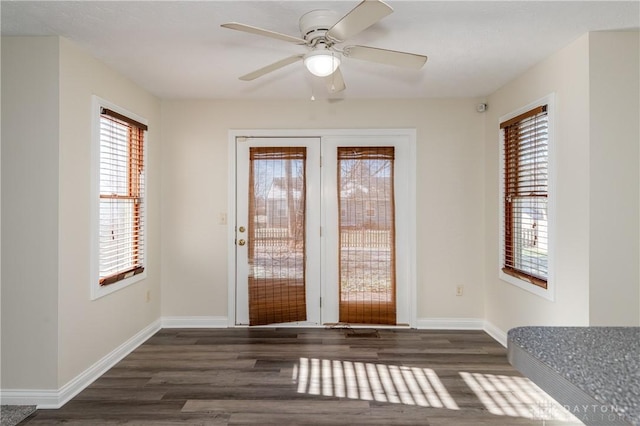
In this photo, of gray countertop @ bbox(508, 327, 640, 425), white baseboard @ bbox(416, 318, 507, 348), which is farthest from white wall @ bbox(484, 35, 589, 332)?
gray countertop @ bbox(508, 327, 640, 425)

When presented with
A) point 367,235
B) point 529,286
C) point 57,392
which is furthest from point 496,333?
point 57,392

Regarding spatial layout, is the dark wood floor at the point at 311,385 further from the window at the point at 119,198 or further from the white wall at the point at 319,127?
the window at the point at 119,198

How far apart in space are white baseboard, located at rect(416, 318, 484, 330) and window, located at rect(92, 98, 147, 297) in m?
2.94

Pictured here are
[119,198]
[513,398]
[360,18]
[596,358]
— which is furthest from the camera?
[119,198]

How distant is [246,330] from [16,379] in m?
1.96

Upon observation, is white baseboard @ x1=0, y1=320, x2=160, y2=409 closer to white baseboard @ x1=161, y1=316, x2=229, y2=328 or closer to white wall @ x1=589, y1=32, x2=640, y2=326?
white baseboard @ x1=161, y1=316, x2=229, y2=328

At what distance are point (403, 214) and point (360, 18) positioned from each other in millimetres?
2648

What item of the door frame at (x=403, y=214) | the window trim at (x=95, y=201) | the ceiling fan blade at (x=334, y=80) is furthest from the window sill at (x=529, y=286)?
the window trim at (x=95, y=201)

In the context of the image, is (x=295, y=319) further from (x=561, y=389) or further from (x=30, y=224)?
(x=561, y=389)

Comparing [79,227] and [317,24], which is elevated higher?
[317,24]

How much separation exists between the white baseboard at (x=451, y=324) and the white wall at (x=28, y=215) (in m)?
3.28

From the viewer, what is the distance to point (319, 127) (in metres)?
4.14

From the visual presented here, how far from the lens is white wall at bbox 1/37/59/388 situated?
2.56 meters

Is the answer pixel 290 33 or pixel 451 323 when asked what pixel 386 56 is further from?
pixel 451 323
